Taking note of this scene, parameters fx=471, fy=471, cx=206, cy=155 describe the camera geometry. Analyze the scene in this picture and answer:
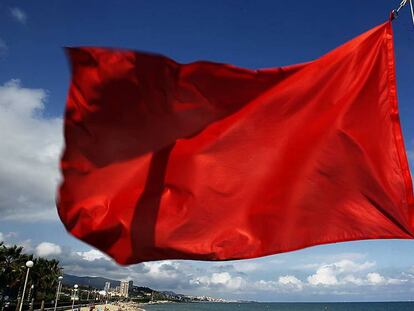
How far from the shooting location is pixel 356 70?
662 centimetres

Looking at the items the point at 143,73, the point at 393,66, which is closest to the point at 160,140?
the point at 143,73

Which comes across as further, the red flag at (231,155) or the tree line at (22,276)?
the tree line at (22,276)

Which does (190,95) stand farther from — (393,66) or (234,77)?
(393,66)

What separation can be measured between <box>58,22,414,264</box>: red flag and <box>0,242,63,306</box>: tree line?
50.8 metres

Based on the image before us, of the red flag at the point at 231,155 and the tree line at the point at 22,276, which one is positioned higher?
the tree line at the point at 22,276

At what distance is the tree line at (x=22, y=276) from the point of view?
6275cm

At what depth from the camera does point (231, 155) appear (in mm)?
6691

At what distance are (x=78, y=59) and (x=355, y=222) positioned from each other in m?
4.00

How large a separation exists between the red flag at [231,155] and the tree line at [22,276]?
5084cm

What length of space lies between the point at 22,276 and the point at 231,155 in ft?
218

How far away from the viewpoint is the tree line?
62750 mm

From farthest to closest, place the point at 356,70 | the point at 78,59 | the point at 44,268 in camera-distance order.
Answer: the point at 44,268 < the point at 356,70 < the point at 78,59

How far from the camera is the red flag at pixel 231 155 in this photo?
19.5 feet

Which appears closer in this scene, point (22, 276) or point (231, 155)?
point (231, 155)
